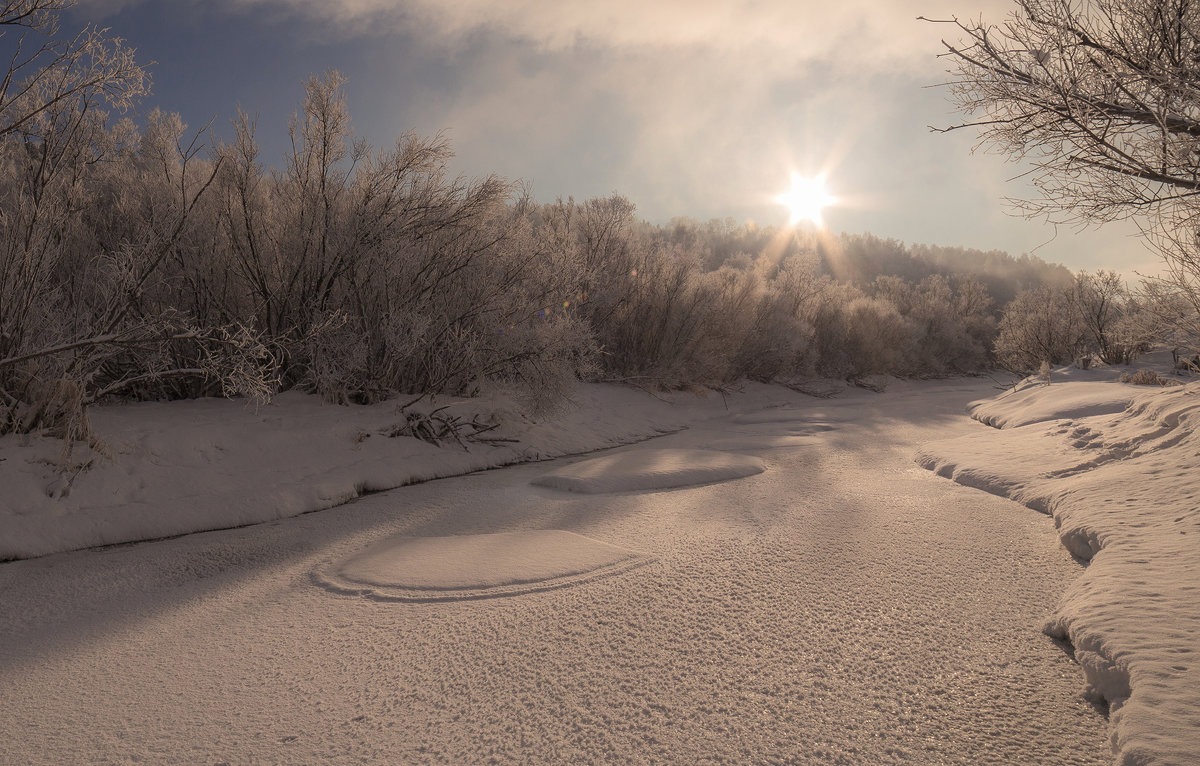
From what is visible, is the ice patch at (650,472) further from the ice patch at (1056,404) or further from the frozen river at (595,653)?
the ice patch at (1056,404)

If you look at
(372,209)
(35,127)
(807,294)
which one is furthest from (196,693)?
(807,294)

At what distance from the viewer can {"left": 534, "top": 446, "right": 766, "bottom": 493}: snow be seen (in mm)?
5270

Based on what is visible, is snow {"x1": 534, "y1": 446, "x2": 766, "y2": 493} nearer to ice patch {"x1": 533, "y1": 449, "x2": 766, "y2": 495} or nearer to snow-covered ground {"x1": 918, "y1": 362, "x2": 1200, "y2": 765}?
ice patch {"x1": 533, "y1": 449, "x2": 766, "y2": 495}

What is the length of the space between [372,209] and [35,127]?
2.86 m

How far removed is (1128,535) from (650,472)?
3261 millimetres

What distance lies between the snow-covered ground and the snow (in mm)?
1761

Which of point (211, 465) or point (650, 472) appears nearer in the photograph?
point (211, 465)

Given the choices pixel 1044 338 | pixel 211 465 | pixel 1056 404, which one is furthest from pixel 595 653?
pixel 1044 338

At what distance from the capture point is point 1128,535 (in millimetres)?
2914

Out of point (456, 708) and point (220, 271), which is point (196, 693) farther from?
point (220, 271)

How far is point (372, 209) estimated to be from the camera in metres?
7.02

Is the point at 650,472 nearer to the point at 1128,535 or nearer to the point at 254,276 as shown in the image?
the point at 1128,535

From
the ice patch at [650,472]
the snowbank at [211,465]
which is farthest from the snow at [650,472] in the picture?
the snowbank at [211,465]

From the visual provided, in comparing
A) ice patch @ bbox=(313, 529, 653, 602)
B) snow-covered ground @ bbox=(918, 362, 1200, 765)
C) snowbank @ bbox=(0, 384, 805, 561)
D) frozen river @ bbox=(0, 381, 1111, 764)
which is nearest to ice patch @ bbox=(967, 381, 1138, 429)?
snow-covered ground @ bbox=(918, 362, 1200, 765)
